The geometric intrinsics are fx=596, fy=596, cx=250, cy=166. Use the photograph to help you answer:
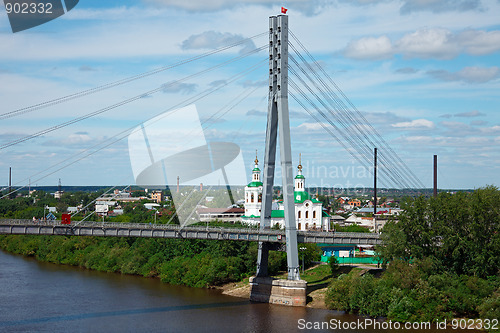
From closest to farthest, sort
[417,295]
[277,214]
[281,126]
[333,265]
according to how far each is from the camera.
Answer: [417,295] < [281,126] < [333,265] < [277,214]

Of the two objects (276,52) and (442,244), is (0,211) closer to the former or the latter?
(276,52)

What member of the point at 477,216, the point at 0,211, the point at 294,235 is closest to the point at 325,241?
the point at 294,235

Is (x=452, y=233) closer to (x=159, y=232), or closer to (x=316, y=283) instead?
(x=316, y=283)

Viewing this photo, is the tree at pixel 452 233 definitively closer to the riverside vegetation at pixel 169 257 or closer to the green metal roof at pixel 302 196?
the riverside vegetation at pixel 169 257

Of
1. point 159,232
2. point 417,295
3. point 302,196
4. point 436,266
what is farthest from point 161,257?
point 417,295

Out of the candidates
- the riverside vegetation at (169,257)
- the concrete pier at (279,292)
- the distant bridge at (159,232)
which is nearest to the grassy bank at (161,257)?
the riverside vegetation at (169,257)

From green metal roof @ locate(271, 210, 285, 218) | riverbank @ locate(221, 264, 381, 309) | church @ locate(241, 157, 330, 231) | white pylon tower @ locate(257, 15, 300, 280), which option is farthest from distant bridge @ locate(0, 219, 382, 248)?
church @ locate(241, 157, 330, 231)
